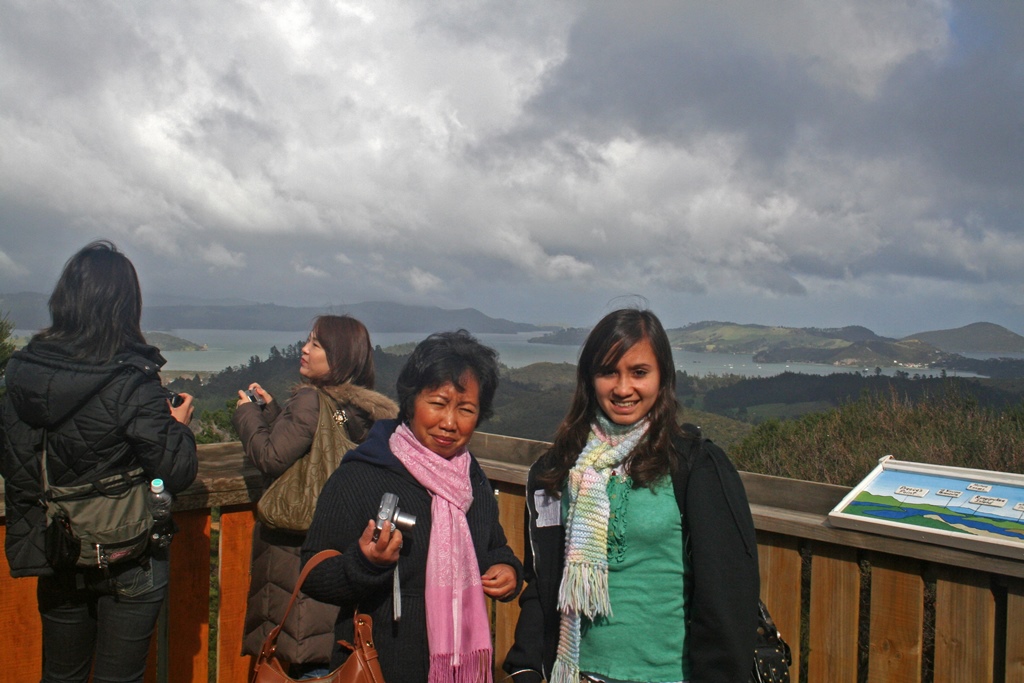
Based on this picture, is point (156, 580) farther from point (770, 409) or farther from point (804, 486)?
point (770, 409)

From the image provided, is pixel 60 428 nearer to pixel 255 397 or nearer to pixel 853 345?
pixel 255 397

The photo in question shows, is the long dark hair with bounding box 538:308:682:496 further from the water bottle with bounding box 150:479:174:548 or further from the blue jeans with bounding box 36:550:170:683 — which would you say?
the blue jeans with bounding box 36:550:170:683

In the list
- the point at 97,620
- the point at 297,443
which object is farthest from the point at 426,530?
the point at 97,620

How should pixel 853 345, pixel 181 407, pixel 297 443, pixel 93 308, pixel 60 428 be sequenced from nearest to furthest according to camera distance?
Answer: 1. pixel 60 428
2. pixel 93 308
3. pixel 181 407
4. pixel 297 443
5. pixel 853 345

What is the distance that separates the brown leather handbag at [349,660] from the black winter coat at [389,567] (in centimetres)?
6

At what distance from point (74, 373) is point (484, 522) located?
5.21ft

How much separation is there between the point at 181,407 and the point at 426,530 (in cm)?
134

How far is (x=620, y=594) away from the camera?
7.09 feet

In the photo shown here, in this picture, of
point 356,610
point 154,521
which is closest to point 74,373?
point 154,521

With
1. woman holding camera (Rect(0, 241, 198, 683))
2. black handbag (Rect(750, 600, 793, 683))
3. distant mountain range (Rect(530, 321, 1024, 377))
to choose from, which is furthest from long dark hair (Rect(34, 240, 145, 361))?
distant mountain range (Rect(530, 321, 1024, 377))

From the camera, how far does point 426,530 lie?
226 cm

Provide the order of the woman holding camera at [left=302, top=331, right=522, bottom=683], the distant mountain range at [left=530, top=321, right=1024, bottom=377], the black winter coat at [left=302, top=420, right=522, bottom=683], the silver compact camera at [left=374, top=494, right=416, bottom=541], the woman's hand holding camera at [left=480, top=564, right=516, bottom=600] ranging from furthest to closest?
the distant mountain range at [left=530, top=321, right=1024, bottom=377], the woman's hand holding camera at [left=480, top=564, right=516, bottom=600], the woman holding camera at [left=302, top=331, right=522, bottom=683], the black winter coat at [left=302, top=420, right=522, bottom=683], the silver compact camera at [left=374, top=494, right=416, bottom=541]

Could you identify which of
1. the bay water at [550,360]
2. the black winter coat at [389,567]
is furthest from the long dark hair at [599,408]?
the bay water at [550,360]

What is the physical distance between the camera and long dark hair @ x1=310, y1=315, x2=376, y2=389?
3418 mm
